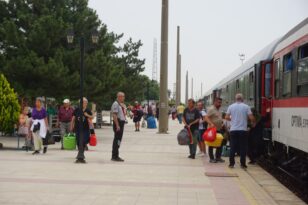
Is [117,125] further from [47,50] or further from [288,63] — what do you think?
[47,50]

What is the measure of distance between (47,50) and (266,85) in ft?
38.3

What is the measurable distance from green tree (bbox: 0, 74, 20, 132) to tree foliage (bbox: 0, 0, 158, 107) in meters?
4.22

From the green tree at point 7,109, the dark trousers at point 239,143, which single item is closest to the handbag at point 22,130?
the green tree at point 7,109

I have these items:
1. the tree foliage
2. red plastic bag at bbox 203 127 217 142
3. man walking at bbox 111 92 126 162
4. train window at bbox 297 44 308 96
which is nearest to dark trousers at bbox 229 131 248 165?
red plastic bag at bbox 203 127 217 142

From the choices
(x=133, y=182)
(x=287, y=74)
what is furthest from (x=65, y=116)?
(x=287, y=74)

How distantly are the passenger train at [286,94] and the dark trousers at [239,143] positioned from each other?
2.40ft

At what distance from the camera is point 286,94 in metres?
12.5

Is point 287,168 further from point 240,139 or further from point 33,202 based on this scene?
point 33,202

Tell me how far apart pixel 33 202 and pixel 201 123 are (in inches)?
387

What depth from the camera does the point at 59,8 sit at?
2575 cm

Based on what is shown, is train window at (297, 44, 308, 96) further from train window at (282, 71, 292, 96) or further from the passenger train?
train window at (282, 71, 292, 96)

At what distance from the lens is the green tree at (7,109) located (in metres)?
18.9

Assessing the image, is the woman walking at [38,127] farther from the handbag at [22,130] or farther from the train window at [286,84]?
the train window at [286,84]

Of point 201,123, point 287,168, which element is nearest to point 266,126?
point 287,168
